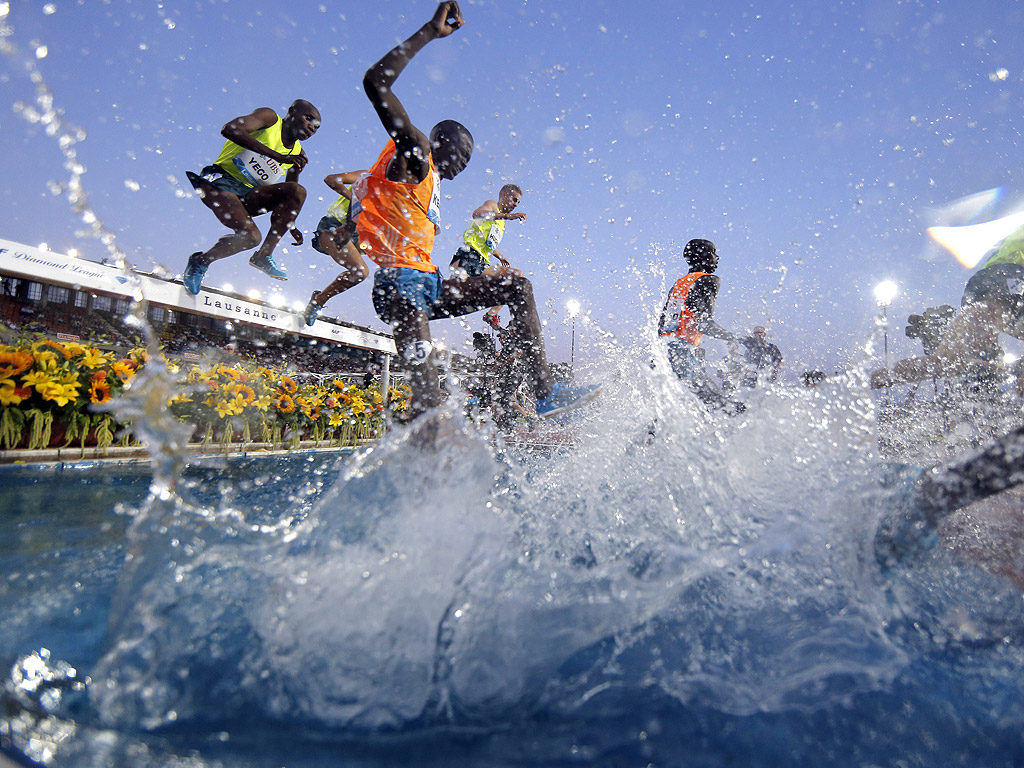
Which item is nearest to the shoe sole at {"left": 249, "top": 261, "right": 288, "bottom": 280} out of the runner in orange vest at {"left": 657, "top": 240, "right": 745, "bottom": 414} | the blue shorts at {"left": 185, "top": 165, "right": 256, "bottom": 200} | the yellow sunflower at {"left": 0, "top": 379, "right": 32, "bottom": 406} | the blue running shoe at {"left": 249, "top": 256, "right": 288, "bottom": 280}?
the blue running shoe at {"left": 249, "top": 256, "right": 288, "bottom": 280}

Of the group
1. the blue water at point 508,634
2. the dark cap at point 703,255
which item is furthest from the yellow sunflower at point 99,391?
the dark cap at point 703,255

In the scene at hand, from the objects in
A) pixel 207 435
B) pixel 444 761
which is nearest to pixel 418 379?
pixel 444 761

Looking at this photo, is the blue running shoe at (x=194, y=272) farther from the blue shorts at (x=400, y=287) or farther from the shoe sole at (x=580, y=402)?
the shoe sole at (x=580, y=402)

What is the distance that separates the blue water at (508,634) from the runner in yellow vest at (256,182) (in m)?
2.67

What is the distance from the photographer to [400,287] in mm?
2475

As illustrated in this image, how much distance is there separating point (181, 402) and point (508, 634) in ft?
15.3

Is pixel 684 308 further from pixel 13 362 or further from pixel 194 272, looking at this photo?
pixel 13 362

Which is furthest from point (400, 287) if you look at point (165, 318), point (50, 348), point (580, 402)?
point (165, 318)

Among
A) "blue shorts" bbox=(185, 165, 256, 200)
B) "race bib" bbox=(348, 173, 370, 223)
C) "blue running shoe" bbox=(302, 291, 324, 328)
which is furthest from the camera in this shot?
"blue running shoe" bbox=(302, 291, 324, 328)

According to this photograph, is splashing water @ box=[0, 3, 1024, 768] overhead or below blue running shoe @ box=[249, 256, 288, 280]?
below

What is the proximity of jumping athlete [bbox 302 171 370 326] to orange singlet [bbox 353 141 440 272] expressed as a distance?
118 centimetres

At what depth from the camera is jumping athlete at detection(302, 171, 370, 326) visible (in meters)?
4.09

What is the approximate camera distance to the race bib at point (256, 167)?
396cm

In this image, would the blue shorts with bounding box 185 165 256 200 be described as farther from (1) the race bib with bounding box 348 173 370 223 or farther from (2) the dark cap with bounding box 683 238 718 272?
(2) the dark cap with bounding box 683 238 718 272
